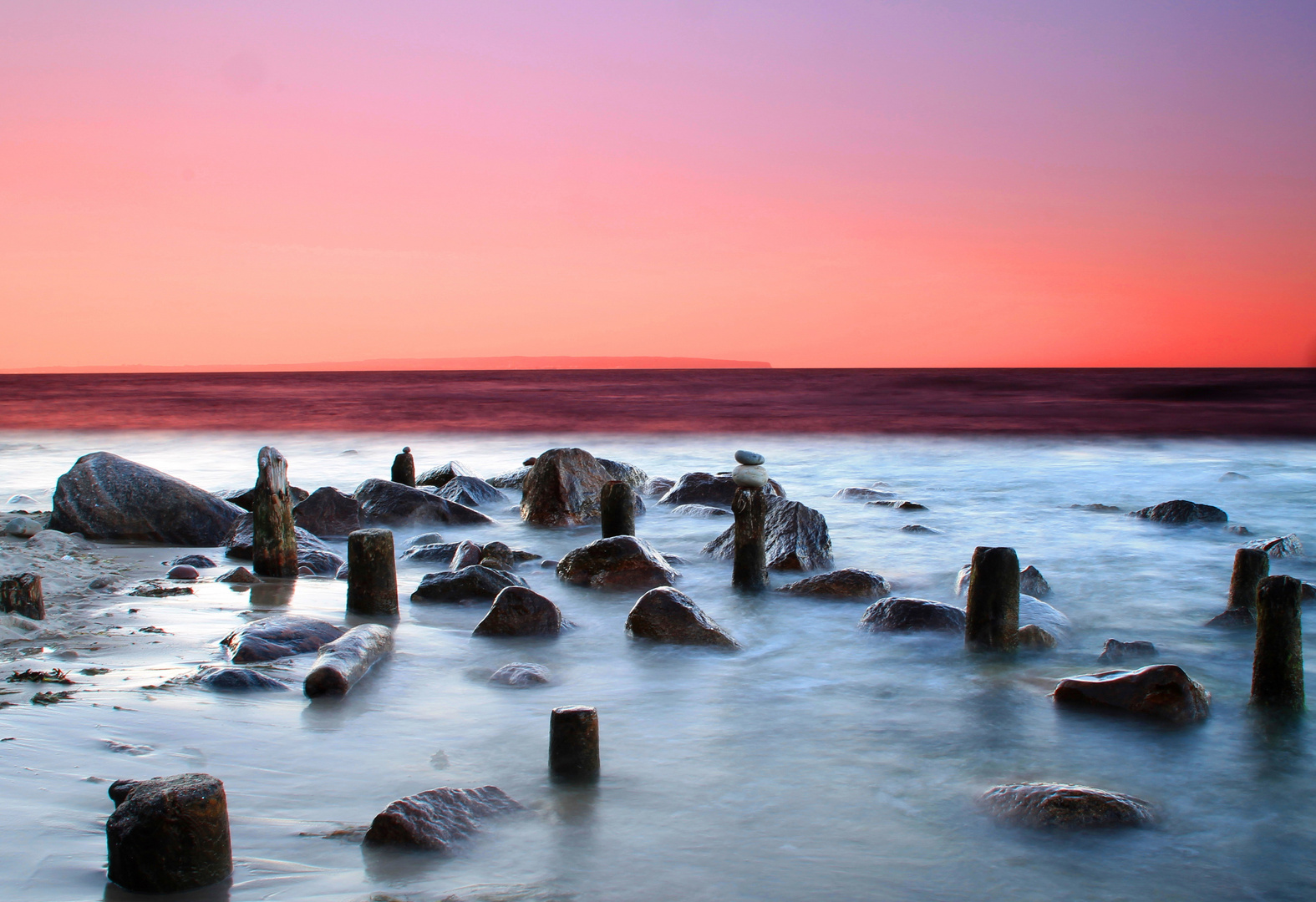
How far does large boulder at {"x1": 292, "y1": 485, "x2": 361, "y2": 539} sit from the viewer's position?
9.66 m

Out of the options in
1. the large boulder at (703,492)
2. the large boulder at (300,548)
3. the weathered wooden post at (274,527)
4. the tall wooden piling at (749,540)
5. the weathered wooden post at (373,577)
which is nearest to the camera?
the weathered wooden post at (373,577)

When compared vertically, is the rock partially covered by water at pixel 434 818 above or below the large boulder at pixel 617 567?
below

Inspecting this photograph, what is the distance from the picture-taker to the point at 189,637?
5.72 meters

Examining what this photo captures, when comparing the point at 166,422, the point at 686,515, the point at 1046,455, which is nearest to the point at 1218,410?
the point at 1046,455

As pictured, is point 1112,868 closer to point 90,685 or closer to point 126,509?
point 90,685

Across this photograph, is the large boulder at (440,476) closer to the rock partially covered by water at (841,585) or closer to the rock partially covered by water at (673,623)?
the rock partially covered by water at (841,585)

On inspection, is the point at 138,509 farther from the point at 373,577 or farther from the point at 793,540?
the point at 793,540

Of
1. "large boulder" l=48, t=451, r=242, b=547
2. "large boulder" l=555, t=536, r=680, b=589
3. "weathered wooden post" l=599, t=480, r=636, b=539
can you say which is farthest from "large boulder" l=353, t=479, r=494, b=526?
"large boulder" l=555, t=536, r=680, b=589

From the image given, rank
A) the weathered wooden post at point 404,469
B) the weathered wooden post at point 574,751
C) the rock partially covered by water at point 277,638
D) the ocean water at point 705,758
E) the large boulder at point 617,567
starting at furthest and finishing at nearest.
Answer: the weathered wooden post at point 404,469
the large boulder at point 617,567
the rock partially covered by water at point 277,638
the weathered wooden post at point 574,751
the ocean water at point 705,758

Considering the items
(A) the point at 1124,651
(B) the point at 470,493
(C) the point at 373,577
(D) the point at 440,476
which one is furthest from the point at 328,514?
(A) the point at 1124,651

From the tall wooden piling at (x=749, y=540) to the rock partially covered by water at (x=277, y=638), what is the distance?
9.49 ft

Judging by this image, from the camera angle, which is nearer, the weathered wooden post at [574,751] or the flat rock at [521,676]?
the weathered wooden post at [574,751]

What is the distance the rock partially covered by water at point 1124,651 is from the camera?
19.1ft

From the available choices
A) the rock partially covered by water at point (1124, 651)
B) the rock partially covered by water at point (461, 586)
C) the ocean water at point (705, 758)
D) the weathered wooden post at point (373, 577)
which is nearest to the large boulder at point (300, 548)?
the ocean water at point (705, 758)
